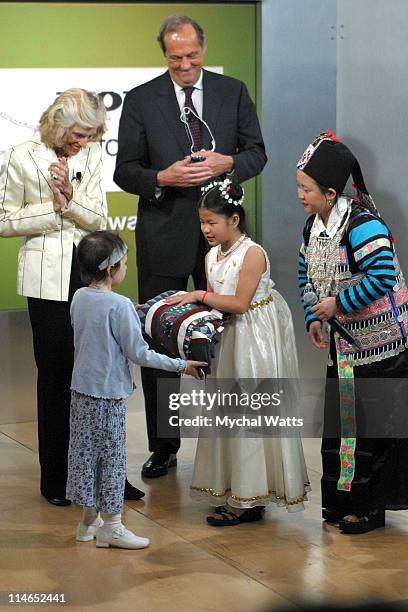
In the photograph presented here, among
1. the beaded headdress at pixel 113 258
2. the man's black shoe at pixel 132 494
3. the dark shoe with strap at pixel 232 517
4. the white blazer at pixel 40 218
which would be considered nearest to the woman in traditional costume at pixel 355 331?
the dark shoe with strap at pixel 232 517

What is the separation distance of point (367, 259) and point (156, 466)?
1.55 metres

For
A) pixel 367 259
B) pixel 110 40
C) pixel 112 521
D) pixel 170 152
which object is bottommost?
pixel 112 521

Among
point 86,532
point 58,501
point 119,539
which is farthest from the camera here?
point 58,501

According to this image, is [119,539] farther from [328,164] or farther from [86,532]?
[328,164]

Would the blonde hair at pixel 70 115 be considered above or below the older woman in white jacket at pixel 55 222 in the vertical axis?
above

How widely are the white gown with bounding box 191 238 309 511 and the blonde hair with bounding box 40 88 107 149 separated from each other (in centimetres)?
74

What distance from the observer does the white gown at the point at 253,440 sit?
176 inches

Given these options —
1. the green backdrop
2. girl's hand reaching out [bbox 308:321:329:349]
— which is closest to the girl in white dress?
girl's hand reaching out [bbox 308:321:329:349]

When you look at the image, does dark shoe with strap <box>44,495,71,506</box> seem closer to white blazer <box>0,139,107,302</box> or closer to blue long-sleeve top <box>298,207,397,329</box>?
white blazer <box>0,139,107,302</box>

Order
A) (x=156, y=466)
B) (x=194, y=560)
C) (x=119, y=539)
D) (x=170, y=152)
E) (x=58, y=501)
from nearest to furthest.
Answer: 1. (x=194, y=560)
2. (x=119, y=539)
3. (x=58, y=501)
4. (x=170, y=152)
5. (x=156, y=466)

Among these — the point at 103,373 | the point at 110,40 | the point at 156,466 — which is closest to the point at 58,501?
the point at 156,466

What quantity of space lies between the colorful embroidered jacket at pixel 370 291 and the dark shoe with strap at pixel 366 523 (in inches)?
22.8

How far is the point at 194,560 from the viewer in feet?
13.7

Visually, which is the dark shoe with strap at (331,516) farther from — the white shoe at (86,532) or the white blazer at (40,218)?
the white blazer at (40,218)
